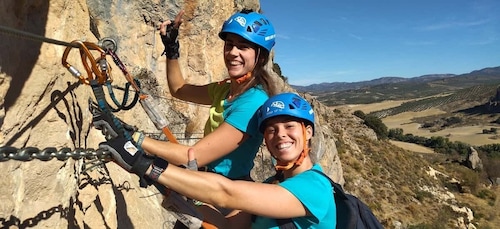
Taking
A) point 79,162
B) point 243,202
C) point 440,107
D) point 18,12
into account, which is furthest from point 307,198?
point 440,107

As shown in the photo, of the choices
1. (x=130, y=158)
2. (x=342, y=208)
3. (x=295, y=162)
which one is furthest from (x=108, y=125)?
(x=342, y=208)

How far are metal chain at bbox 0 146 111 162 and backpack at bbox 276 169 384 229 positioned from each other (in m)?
1.17

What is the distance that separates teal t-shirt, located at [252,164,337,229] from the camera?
244cm

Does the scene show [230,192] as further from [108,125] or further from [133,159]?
[108,125]

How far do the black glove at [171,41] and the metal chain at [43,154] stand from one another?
1.94 m

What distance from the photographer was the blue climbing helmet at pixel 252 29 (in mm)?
3033

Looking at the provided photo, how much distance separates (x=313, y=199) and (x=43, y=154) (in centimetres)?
148

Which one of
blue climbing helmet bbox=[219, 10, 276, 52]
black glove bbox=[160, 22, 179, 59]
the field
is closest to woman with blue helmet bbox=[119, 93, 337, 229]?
blue climbing helmet bbox=[219, 10, 276, 52]

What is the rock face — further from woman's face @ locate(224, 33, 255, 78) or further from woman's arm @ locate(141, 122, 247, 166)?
woman's face @ locate(224, 33, 255, 78)

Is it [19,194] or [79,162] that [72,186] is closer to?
[79,162]

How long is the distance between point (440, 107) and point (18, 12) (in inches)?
6669

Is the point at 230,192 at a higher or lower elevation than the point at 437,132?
higher

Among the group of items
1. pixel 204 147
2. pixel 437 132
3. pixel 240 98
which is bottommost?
pixel 437 132

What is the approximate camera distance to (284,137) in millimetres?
2791
